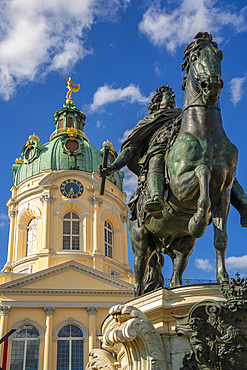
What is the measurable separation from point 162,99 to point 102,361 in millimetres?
3663

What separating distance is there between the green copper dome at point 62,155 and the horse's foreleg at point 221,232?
3722 centimetres

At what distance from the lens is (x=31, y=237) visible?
40656mm

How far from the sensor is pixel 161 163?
5.27 meters

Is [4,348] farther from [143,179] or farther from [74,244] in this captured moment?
[143,179]

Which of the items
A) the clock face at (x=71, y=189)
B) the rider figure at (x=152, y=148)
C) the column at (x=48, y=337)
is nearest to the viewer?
the rider figure at (x=152, y=148)

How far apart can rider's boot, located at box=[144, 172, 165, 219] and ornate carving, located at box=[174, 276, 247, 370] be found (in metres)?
1.20

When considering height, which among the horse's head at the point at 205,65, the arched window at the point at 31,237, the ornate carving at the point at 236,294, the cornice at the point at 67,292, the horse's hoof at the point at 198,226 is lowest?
the ornate carving at the point at 236,294

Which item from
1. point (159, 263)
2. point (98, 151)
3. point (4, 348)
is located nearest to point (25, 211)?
point (98, 151)

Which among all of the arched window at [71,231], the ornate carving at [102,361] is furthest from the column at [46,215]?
the ornate carving at [102,361]

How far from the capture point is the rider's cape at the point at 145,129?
5910 millimetres

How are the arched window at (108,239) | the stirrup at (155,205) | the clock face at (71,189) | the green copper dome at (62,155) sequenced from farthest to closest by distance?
the green copper dome at (62,155)
the arched window at (108,239)
the clock face at (71,189)
the stirrup at (155,205)

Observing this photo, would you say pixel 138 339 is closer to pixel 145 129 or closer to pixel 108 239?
pixel 145 129

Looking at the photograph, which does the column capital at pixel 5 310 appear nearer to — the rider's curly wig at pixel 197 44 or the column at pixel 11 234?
the column at pixel 11 234

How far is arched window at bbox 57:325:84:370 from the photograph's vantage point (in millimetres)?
31484
